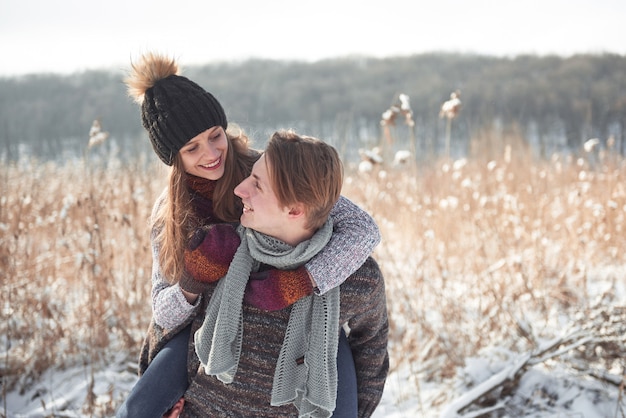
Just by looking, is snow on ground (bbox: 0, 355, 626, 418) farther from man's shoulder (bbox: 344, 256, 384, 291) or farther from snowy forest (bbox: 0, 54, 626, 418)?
man's shoulder (bbox: 344, 256, 384, 291)

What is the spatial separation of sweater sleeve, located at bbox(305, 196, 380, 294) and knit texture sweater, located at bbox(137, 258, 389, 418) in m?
0.08

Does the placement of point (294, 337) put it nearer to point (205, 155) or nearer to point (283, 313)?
point (283, 313)

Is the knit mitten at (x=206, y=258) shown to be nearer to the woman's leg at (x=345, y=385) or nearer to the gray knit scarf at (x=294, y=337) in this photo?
the gray knit scarf at (x=294, y=337)

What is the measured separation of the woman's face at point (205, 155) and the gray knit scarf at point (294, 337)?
41cm

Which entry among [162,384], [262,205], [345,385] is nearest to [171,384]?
[162,384]

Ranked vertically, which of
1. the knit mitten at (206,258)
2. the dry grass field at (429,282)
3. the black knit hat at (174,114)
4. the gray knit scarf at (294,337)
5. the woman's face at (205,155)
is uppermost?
the black knit hat at (174,114)

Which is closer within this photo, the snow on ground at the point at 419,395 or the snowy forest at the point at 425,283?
the snow on ground at the point at 419,395

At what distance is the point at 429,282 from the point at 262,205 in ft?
5.99

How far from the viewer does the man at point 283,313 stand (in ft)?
4.80

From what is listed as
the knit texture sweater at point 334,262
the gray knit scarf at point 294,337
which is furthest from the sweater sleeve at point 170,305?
the gray knit scarf at point 294,337

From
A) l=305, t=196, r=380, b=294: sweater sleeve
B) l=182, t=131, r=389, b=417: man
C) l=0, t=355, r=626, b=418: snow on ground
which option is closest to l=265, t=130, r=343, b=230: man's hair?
l=182, t=131, r=389, b=417: man

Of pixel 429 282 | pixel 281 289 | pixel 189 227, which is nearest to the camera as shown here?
pixel 281 289

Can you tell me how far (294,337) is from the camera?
1510 mm

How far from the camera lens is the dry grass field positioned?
2809 mm
